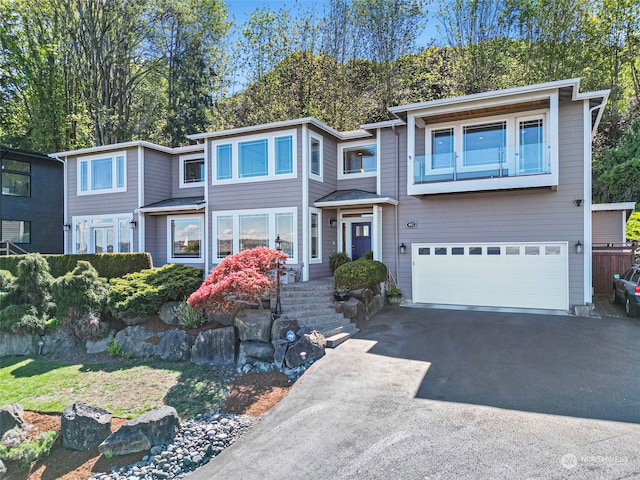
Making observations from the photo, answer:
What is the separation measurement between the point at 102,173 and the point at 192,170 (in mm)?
3675

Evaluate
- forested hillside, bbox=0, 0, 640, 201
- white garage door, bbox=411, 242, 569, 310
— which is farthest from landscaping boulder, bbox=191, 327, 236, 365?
forested hillside, bbox=0, 0, 640, 201

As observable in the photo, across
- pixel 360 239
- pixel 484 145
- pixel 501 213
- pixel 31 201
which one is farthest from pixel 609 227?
pixel 31 201

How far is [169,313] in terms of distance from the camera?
991 centimetres

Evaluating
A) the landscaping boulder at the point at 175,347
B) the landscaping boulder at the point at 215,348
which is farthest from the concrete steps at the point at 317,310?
the landscaping boulder at the point at 175,347

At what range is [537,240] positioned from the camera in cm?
1092

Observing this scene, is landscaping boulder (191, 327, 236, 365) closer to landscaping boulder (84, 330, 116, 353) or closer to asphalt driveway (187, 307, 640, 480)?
asphalt driveway (187, 307, 640, 480)

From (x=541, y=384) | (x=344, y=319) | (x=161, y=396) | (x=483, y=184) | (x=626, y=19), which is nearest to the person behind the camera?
(x=541, y=384)

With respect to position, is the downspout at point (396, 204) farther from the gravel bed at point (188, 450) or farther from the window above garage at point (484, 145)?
the gravel bed at point (188, 450)

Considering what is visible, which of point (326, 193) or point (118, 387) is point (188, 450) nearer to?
point (118, 387)

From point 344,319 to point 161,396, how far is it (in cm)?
464

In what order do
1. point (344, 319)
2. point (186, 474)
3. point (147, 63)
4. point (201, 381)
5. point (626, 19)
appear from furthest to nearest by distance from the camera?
point (147, 63)
point (626, 19)
point (344, 319)
point (201, 381)
point (186, 474)

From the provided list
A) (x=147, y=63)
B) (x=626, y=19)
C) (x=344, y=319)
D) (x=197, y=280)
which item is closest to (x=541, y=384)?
(x=344, y=319)

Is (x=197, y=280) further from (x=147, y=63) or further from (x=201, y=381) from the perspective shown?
(x=147, y=63)

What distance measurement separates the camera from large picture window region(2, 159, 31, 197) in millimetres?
17812
